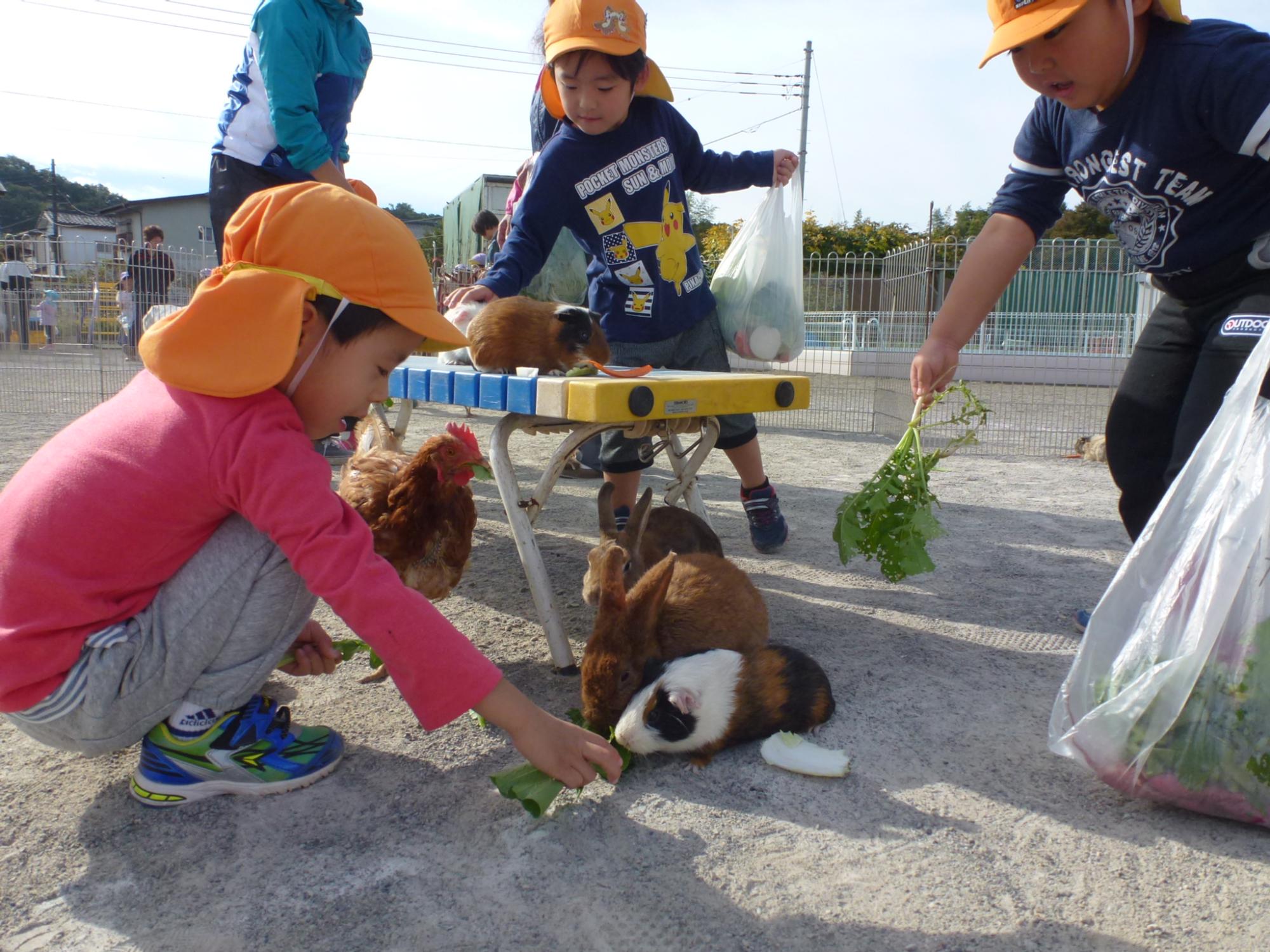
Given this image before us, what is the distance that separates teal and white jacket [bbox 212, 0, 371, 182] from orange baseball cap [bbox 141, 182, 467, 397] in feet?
5.98

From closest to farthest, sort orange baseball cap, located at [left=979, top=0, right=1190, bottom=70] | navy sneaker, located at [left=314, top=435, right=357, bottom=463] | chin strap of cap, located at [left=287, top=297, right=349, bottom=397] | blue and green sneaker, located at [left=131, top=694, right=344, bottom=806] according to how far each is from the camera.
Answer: chin strap of cap, located at [left=287, top=297, right=349, bottom=397] < blue and green sneaker, located at [left=131, top=694, right=344, bottom=806] < orange baseball cap, located at [left=979, top=0, right=1190, bottom=70] < navy sneaker, located at [left=314, top=435, right=357, bottom=463]

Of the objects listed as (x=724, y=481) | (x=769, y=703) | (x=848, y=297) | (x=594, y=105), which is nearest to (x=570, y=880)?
(x=769, y=703)

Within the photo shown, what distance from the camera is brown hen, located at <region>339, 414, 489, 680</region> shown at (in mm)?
2598

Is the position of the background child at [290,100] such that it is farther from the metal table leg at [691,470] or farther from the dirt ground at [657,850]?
the dirt ground at [657,850]

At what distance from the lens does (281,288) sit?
58.8 inches

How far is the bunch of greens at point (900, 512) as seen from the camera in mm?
2777

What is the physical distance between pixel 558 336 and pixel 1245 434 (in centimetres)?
201

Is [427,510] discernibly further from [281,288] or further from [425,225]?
[425,225]

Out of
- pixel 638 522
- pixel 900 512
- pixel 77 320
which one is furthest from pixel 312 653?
pixel 77 320

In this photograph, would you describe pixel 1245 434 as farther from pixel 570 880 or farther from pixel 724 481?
pixel 724 481

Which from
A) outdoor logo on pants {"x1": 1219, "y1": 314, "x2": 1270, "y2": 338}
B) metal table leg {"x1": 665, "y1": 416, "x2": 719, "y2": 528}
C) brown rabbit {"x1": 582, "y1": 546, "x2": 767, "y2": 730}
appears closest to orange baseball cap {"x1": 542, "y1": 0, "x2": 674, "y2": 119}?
metal table leg {"x1": 665, "y1": 416, "x2": 719, "y2": 528}

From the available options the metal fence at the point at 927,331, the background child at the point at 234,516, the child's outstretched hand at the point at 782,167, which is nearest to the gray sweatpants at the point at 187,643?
the background child at the point at 234,516

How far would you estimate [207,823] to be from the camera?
178 centimetres

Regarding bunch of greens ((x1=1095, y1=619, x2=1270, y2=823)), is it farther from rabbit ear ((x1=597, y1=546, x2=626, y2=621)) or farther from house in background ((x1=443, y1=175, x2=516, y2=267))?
house in background ((x1=443, y1=175, x2=516, y2=267))
